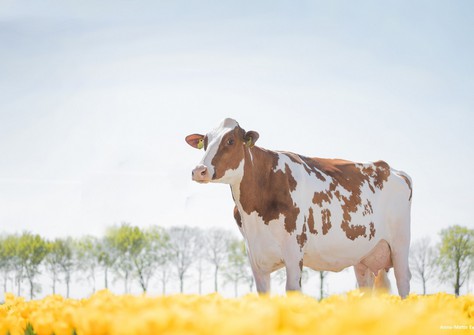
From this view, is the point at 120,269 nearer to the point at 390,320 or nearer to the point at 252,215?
the point at 252,215

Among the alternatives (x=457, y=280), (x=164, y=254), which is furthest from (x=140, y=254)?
(x=457, y=280)

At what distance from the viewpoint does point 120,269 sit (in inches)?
1834

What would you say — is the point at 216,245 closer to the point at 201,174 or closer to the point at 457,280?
the point at 457,280

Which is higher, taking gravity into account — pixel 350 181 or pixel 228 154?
pixel 228 154

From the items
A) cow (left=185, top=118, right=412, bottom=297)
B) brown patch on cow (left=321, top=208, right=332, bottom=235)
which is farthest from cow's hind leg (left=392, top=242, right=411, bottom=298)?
brown patch on cow (left=321, top=208, right=332, bottom=235)

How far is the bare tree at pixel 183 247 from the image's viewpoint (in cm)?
4612

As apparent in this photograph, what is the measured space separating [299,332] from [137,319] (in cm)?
32

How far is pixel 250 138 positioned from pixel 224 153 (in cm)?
44

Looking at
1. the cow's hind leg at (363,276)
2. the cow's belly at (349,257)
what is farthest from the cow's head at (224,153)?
the cow's hind leg at (363,276)

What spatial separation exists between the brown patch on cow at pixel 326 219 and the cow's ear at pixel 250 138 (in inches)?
54.0

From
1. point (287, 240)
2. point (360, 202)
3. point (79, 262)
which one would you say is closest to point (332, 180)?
point (360, 202)

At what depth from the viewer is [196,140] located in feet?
24.1

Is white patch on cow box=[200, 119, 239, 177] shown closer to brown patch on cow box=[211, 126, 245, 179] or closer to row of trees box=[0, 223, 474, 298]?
brown patch on cow box=[211, 126, 245, 179]

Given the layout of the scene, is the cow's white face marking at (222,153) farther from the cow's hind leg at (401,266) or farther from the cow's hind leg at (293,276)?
the cow's hind leg at (401,266)
